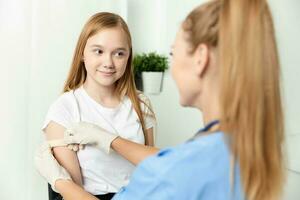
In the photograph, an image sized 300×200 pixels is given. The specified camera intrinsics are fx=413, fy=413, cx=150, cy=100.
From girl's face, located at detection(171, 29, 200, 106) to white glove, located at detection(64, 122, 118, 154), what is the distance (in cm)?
55

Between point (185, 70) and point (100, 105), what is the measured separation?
725mm

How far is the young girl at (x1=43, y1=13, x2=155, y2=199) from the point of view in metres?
1.36

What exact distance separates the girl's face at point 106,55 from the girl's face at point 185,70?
0.63m

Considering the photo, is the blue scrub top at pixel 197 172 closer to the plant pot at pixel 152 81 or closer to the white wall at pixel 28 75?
the white wall at pixel 28 75

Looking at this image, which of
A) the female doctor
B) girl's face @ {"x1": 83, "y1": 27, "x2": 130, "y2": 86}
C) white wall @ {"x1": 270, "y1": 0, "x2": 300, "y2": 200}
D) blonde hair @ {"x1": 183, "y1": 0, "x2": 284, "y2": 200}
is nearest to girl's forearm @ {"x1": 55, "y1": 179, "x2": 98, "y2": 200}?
girl's face @ {"x1": 83, "y1": 27, "x2": 130, "y2": 86}

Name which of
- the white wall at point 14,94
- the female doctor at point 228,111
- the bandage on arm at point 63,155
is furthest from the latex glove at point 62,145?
the female doctor at point 228,111

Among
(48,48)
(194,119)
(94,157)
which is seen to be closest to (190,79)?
(94,157)

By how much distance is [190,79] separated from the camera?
75 centimetres

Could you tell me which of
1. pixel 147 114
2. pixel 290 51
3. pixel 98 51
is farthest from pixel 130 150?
pixel 290 51

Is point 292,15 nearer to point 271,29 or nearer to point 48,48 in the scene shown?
point 48,48

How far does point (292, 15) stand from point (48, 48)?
1066 millimetres

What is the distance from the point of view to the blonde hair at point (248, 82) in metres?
0.68

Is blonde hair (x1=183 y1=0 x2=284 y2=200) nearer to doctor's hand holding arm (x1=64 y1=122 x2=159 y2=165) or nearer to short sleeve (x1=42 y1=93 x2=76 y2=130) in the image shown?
doctor's hand holding arm (x1=64 y1=122 x2=159 y2=165)

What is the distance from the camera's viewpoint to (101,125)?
1417 mm
